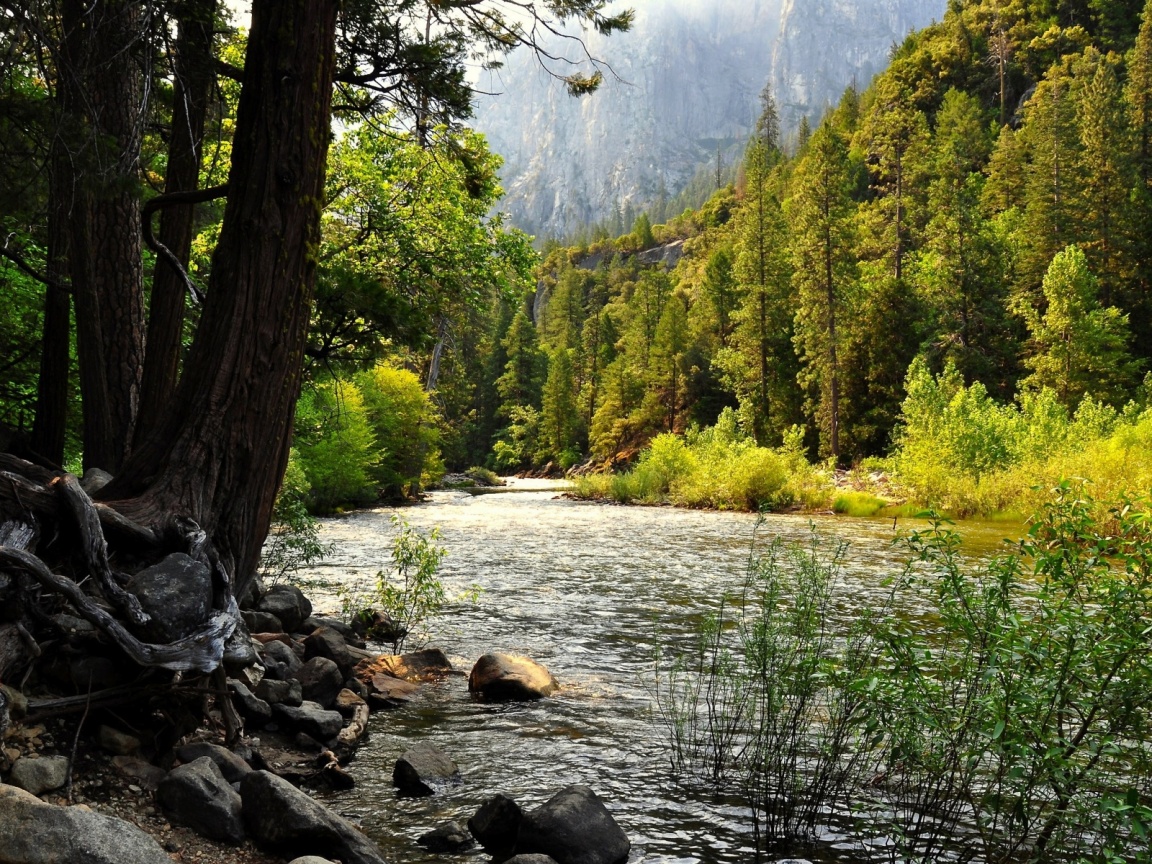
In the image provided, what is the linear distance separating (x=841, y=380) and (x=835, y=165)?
11742 millimetres

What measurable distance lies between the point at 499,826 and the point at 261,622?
481 centimetres

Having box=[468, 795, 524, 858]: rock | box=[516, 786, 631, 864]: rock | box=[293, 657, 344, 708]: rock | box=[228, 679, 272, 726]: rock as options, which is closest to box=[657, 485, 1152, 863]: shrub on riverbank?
box=[516, 786, 631, 864]: rock

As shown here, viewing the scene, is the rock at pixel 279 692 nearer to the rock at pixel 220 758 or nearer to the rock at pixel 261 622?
the rock at pixel 220 758

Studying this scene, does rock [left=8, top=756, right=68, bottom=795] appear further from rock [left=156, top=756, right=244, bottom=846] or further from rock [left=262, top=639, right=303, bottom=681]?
rock [left=262, top=639, right=303, bottom=681]

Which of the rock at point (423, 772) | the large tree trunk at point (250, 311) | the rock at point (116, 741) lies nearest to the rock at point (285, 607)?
the rock at point (423, 772)

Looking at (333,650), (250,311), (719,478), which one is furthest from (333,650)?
(719,478)

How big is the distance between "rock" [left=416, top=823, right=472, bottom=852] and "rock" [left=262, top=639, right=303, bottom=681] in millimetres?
2491

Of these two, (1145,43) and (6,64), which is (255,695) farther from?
(1145,43)

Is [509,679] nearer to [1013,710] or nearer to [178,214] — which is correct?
[1013,710]

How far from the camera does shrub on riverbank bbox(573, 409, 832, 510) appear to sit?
102 ft

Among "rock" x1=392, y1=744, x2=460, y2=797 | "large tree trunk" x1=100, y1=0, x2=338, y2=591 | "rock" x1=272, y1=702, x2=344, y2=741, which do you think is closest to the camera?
"large tree trunk" x1=100, y1=0, x2=338, y2=591

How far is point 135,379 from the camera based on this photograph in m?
7.25

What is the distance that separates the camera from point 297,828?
3850 mm

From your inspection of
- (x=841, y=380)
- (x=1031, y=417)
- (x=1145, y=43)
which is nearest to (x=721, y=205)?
(x=1145, y=43)
